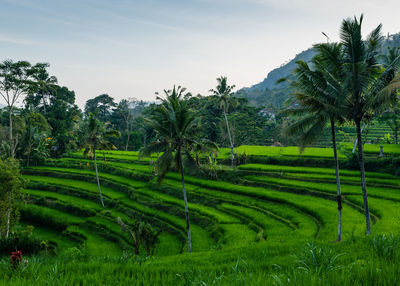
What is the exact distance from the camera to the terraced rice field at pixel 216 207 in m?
16.0

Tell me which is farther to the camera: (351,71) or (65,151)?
(65,151)

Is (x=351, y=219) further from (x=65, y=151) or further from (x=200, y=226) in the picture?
(x=65, y=151)

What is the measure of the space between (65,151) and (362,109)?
46.0 meters

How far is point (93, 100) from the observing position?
246ft

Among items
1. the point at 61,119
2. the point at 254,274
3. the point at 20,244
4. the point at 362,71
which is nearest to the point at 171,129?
the point at 362,71

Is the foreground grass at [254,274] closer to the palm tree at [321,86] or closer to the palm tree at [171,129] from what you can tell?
the palm tree at [321,86]

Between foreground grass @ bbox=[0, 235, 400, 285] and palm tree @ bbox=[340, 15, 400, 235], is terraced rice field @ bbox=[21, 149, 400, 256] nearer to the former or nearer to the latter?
palm tree @ bbox=[340, 15, 400, 235]

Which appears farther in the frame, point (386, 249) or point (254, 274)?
point (386, 249)

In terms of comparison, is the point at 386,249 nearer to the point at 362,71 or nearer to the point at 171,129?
the point at 362,71

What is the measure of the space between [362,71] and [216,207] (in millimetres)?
14598

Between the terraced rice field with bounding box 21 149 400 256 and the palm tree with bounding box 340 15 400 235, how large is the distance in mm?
5820

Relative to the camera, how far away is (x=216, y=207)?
857 inches

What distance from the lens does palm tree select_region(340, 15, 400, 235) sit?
10422 millimetres

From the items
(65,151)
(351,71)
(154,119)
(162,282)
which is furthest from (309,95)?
(65,151)
